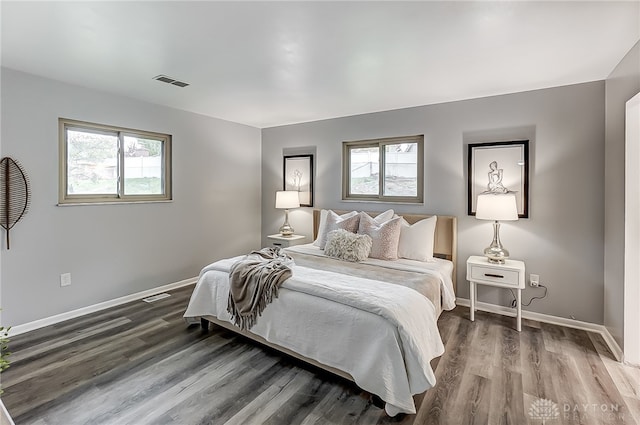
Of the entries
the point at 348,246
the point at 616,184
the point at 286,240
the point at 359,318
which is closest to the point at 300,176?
the point at 286,240

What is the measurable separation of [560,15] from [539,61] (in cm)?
74

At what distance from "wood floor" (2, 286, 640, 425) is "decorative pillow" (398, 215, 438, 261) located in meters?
0.84

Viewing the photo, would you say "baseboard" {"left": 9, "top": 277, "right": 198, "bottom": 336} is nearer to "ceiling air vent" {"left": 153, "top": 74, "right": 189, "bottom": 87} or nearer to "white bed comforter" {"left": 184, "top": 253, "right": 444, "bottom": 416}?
"white bed comforter" {"left": 184, "top": 253, "right": 444, "bottom": 416}

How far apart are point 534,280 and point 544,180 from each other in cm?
107

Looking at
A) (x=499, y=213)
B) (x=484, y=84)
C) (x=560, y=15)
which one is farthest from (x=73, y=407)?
(x=484, y=84)

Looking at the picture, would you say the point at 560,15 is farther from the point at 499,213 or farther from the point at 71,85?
the point at 71,85

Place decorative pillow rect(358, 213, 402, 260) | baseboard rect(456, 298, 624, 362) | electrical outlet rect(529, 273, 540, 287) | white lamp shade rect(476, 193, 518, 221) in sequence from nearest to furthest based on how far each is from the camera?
baseboard rect(456, 298, 624, 362)
white lamp shade rect(476, 193, 518, 221)
electrical outlet rect(529, 273, 540, 287)
decorative pillow rect(358, 213, 402, 260)

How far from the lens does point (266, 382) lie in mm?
2270

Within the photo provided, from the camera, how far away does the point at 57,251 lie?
127 inches

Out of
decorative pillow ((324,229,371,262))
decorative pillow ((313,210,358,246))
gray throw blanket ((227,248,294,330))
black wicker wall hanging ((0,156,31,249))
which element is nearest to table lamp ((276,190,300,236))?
decorative pillow ((313,210,358,246))

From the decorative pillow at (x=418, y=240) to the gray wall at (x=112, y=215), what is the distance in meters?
2.85

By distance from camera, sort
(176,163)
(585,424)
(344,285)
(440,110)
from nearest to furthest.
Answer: (585,424) < (344,285) < (440,110) < (176,163)

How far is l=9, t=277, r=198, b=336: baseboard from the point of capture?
3024 mm

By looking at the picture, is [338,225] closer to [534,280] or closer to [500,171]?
[500,171]
